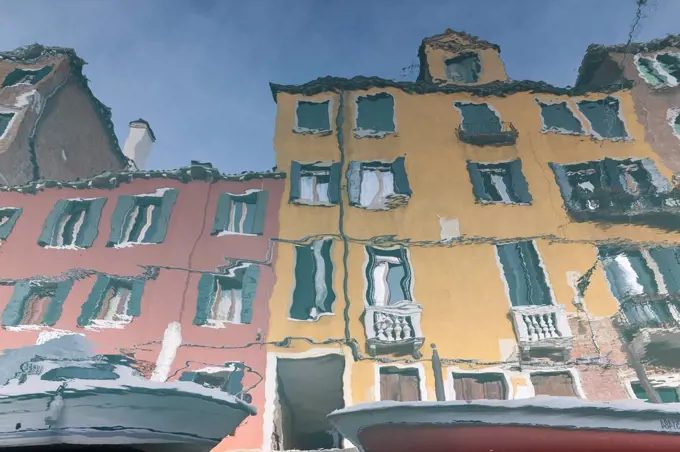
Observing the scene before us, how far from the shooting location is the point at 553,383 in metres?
6.12

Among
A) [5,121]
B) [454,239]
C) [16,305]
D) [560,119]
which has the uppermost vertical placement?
[5,121]

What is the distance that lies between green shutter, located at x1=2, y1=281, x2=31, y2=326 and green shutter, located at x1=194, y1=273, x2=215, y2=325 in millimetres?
2075

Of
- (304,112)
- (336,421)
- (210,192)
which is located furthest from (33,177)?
(336,421)

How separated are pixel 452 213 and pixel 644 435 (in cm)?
463

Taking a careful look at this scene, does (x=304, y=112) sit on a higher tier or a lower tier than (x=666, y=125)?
higher

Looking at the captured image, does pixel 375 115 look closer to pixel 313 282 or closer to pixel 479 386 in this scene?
pixel 313 282

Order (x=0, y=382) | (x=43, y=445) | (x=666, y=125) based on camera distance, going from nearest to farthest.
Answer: (x=43, y=445) → (x=0, y=382) → (x=666, y=125)

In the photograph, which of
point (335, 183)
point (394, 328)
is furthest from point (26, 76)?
point (394, 328)

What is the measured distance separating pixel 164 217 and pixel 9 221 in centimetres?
216

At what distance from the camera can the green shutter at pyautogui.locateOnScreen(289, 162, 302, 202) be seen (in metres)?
8.09

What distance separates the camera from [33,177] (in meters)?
9.76

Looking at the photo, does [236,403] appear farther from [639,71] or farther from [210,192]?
[639,71]

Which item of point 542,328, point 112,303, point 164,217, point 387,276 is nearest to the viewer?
point 542,328

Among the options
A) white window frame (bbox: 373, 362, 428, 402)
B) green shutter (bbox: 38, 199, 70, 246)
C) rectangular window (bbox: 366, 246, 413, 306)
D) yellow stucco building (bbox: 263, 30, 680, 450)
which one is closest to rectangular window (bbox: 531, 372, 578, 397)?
yellow stucco building (bbox: 263, 30, 680, 450)
